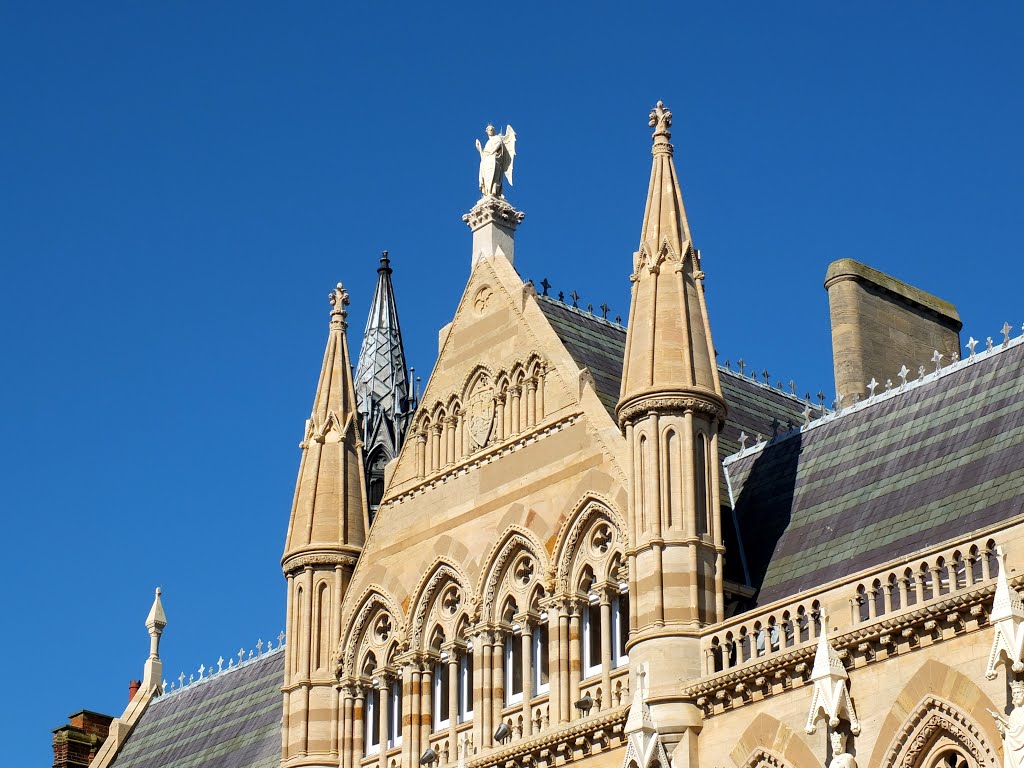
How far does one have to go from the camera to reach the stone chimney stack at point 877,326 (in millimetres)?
50938

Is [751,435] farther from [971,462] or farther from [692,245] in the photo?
[971,462]

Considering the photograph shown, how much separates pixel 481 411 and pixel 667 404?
5915 mm

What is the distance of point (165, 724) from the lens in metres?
60.2

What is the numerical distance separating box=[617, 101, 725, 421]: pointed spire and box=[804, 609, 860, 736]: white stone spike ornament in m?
6.67

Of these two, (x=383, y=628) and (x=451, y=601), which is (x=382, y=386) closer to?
(x=383, y=628)

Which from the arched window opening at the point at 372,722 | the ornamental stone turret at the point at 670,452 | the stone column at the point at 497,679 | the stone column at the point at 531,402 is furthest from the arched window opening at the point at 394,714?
the ornamental stone turret at the point at 670,452

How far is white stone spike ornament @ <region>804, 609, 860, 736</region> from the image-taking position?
36.9 metres

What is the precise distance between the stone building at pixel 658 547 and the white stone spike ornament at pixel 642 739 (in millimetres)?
52

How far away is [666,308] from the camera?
142ft

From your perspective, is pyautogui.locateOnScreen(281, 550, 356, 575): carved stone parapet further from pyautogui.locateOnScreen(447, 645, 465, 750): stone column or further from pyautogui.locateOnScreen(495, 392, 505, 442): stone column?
pyautogui.locateOnScreen(495, 392, 505, 442): stone column

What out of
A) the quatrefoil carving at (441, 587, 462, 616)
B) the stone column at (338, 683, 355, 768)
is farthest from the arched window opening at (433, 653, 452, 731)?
the stone column at (338, 683, 355, 768)

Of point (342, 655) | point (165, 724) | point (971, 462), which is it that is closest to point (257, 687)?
point (165, 724)

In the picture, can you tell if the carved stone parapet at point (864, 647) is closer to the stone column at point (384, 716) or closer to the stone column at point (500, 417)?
the stone column at point (500, 417)

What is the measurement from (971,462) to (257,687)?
74.0ft
